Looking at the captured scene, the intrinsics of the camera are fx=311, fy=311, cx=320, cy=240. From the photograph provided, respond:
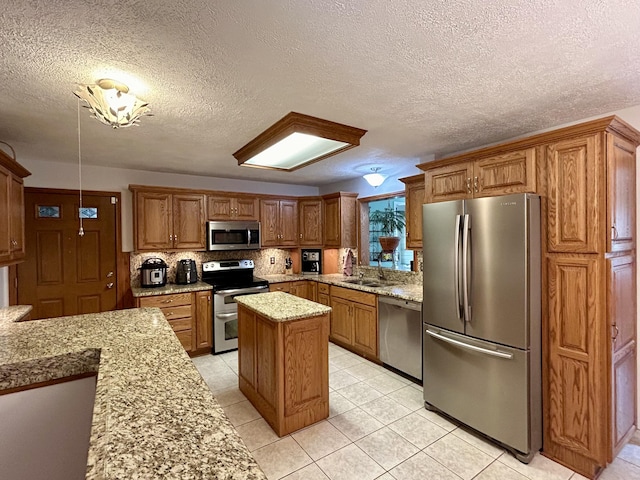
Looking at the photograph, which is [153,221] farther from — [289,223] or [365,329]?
[365,329]

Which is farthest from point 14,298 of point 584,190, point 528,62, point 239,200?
point 584,190

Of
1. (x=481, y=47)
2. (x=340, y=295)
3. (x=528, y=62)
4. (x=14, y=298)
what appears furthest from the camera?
(x=340, y=295)

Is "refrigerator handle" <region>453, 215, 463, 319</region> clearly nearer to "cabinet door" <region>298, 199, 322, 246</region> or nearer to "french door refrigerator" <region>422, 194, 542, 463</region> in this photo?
"french door refrigerator" <region>422, 194, 542, 463</region>

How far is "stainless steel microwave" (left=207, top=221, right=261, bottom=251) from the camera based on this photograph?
436 cm

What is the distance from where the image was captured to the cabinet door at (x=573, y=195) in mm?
1918

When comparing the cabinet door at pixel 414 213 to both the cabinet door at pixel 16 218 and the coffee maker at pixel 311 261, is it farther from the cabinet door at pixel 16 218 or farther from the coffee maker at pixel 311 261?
the cabinet door at pixel 16 218

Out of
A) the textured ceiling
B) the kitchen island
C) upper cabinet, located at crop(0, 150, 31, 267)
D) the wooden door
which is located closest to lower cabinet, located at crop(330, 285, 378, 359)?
the kitchen island

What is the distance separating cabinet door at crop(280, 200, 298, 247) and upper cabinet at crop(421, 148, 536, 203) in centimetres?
260

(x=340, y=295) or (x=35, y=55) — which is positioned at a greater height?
(x=35, y=55)

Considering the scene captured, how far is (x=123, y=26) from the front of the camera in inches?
52.2

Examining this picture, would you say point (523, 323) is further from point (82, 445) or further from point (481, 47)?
point (82, 445)

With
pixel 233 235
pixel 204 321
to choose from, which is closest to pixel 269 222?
pixel 233 235

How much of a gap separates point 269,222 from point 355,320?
203cm

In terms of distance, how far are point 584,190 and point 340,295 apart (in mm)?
2809
